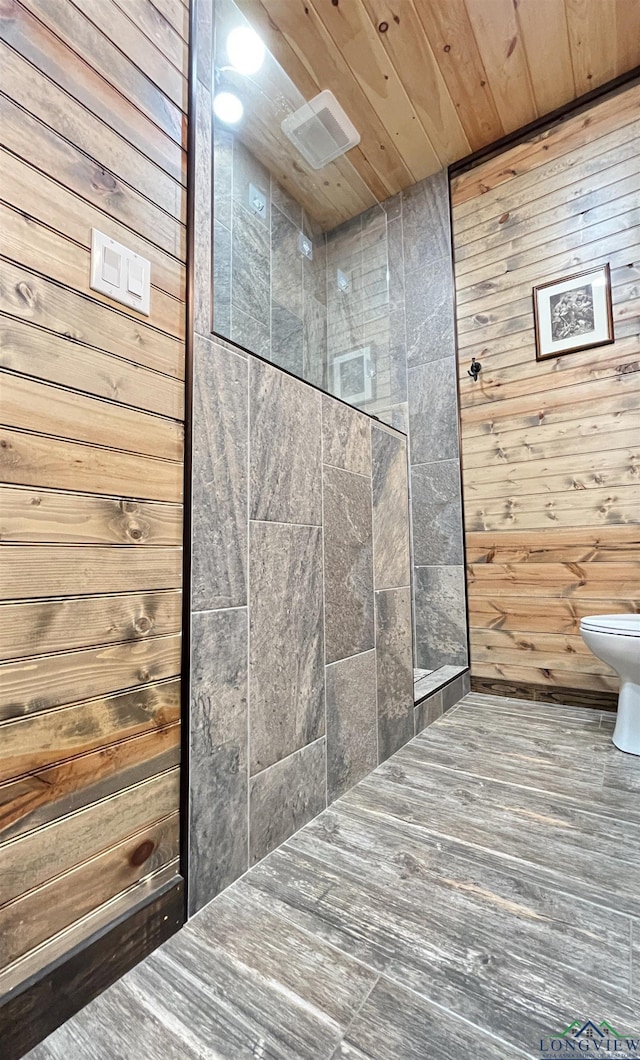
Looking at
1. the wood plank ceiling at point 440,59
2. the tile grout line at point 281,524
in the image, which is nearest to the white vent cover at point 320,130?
the wood plank ceiling at point 440,59

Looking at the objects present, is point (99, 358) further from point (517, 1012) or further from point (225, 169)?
point (517, 1012)

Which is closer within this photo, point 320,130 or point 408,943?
point 408,943

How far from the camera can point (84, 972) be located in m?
0.78

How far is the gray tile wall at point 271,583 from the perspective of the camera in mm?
1028

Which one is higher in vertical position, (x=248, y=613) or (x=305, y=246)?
(x=305, y=246)

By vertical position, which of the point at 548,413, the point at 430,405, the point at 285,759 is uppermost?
the point at 430,405

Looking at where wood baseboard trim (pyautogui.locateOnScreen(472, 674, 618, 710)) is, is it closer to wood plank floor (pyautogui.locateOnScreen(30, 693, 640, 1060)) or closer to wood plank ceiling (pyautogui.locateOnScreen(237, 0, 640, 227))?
wood plank floor (pyautogui.locateOnScreen(30, 693, 640, 1060))

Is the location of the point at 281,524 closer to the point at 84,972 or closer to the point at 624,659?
the point at 84,972

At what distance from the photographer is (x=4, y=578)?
72 centimetres

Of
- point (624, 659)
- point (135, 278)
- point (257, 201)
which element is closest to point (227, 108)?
point (257, 201)

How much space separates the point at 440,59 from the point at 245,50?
3.96 ft

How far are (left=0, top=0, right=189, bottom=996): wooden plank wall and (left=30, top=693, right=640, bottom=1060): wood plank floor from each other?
17 centimetres

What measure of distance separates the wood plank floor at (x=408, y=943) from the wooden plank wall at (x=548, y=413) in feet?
3.01

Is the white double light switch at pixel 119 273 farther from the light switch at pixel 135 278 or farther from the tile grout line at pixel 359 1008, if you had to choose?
the tile grout line at pixel 359 1008
